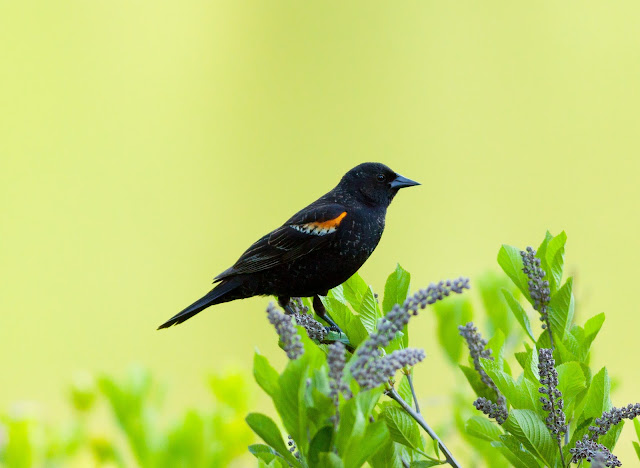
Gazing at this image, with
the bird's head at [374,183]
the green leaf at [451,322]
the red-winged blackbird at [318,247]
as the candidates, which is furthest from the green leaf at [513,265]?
the green leaf at [451,322]

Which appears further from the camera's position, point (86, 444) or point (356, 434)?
point (86, 444)

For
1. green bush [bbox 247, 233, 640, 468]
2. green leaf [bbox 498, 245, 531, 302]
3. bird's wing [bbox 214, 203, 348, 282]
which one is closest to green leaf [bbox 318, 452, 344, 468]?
green bush [bbox 247, 233, 640, 468]

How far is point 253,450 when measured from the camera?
104 cm

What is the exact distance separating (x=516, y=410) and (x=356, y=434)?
326 mm

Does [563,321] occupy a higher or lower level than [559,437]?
higher

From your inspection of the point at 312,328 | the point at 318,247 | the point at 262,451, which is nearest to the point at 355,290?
the point at 312,328

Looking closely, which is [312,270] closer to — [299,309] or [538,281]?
[299,309]

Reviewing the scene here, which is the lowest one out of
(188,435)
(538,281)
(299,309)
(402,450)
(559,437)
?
(559,437)

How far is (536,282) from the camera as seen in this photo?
122 cm

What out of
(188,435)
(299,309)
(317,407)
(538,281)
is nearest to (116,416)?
(188,435)

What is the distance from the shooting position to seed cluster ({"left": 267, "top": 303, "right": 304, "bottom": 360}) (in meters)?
0.82

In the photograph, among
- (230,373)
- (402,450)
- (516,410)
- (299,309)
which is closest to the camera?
(516,410)

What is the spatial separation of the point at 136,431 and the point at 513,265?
91cm

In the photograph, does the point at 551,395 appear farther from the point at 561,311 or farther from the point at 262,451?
the point at 262,451
